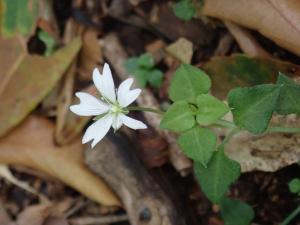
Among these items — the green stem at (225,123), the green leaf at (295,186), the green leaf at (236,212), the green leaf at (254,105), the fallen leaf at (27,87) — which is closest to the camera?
the green leaf at (254,105)

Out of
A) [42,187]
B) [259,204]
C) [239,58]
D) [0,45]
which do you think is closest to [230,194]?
[259,204]

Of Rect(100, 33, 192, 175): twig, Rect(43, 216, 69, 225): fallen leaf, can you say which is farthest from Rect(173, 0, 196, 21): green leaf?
Rect(43, 216, 69, 225): fallen leaf

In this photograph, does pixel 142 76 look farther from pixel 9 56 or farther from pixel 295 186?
pixel 295 186

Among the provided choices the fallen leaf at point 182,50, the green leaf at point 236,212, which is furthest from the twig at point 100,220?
the fallen leaf at point 182,50

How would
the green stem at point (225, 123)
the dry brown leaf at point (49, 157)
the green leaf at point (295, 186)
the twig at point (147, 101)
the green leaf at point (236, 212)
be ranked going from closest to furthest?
1. the green stem at point (225, 123)
2. the green leaf at point (295, 186)
3. the green leaf at point (236, 212)
4. the twig at point (147, 101)
5. the dry brown leaf at point (49, 157)

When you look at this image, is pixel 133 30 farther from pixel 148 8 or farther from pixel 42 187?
pixel 42 187

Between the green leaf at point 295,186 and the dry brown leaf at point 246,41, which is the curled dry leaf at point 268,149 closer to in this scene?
the green leaf at point 295,186
